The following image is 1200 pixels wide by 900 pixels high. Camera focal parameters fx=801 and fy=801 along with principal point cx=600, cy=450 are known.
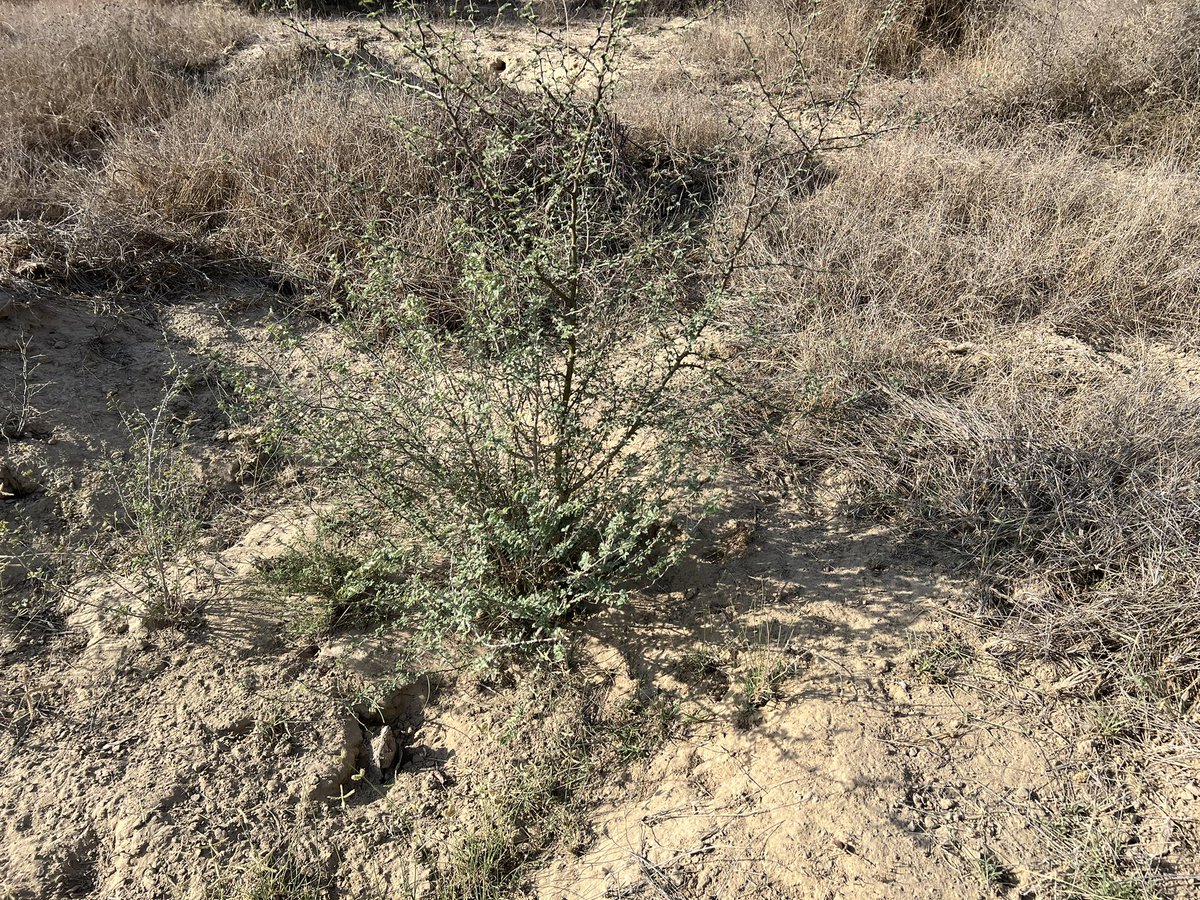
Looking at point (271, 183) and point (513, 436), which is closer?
point (513, 436)

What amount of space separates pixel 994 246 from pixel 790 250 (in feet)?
3.57

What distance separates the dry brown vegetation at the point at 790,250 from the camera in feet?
8.96

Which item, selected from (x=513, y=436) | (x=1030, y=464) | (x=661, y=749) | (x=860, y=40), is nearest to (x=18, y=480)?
(x=513, y=436)

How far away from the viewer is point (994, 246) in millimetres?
4363

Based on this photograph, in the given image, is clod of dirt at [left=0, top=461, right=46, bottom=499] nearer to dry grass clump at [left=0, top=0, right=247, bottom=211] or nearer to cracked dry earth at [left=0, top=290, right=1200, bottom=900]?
cracked dry earth at [left=0, top=290, right=1200, bottom=900]

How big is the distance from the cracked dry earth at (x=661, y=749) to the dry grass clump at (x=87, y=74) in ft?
10.6

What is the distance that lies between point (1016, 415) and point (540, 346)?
206 cm

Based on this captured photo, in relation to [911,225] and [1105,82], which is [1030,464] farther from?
[1105,82]

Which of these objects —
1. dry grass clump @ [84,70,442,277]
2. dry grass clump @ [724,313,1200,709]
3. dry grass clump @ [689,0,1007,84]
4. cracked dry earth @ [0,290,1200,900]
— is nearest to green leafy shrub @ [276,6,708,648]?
cracked dry earth @ [0,290,1200,900]

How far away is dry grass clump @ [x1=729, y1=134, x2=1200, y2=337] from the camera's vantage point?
408 cm

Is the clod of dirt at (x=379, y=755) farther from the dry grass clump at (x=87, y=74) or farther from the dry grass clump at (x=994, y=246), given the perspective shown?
the dry grass clump at (x=87, y=74)

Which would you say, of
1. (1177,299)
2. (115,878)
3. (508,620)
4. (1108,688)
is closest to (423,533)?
(508,620)

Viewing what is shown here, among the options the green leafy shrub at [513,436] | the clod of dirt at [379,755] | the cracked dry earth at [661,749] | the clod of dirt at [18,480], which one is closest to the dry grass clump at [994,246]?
the green leafy shrub at [513,436]

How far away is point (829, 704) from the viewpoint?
105 inches
